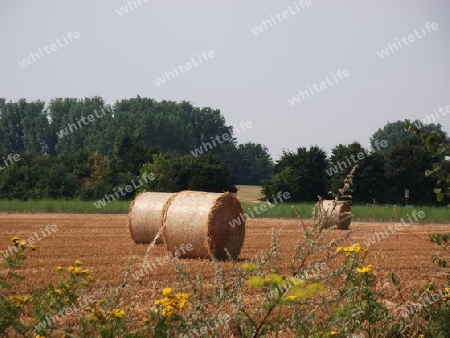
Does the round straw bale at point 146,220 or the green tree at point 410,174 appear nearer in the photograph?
the round straw bale at point 146,220

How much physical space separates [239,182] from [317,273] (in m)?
83.2

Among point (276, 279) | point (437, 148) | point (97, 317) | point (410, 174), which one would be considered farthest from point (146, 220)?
point (410, 174)

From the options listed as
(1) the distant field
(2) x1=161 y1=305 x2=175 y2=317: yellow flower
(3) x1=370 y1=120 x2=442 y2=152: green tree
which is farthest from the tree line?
(3) x1=370 y1=120 x2=442 y2=152: green tree

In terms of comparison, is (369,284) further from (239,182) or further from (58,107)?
(58,107)

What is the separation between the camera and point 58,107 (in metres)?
96.3

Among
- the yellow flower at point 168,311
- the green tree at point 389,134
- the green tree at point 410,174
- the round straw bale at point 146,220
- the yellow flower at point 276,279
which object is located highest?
the yellow flower at point 168,311

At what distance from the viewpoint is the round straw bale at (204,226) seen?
43.6ft

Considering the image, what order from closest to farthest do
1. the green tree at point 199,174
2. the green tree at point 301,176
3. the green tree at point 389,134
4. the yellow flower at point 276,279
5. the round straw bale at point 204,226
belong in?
the yellow flower at point 276,279 < the round straw bale at point 204,226 < the green tree at point 301,176 < the green tree at point 199,174 < the green tree at point 389,134

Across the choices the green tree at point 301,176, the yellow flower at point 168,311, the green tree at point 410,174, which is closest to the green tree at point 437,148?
the yellow flower at point 168,311

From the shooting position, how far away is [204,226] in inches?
523

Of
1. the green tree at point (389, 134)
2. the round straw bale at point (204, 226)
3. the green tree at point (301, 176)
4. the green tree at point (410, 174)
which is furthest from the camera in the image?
the green tree at point (389, 134)

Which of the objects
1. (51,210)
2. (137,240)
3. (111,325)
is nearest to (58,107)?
(51,210)

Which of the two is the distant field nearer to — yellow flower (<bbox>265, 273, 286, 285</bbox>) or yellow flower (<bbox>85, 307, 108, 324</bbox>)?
yellow flower (<bbox>85, 307, 108, 324</bbox>)

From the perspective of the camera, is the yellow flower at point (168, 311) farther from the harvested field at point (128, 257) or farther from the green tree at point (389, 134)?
the green tree at point (389, 134)
